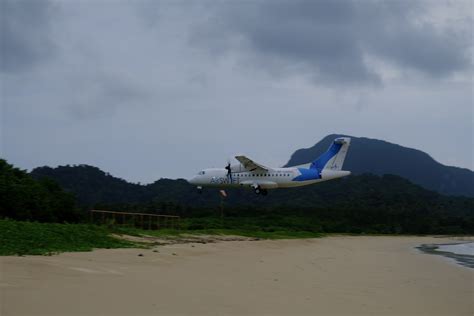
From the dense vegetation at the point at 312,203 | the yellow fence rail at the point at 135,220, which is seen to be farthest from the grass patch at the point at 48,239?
the dense vegetation at the point at 312,203

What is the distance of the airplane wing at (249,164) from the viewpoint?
52.6 meters

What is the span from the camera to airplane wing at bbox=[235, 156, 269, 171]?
2071 inches

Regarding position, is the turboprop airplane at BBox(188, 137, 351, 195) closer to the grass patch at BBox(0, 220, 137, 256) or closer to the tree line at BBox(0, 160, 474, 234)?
the tree line at BBox(0, 160, 474, 234)

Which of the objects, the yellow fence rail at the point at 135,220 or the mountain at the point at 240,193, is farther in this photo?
the mountain at the point at 240,193

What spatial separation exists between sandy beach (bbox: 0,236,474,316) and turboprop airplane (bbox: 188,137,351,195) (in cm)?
3659

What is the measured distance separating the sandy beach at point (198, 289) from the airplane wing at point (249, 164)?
1418 inches

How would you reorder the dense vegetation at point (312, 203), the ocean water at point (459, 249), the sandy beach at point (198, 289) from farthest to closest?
the dense vegetation at point (312, 203), the ocean water at point (459, 249), the sandy beach at point (198, 289)

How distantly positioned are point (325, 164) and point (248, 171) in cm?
696

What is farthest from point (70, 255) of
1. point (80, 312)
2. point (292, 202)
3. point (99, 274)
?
point (292, 202)

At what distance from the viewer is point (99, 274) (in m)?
10.8

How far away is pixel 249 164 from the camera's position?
53250 millimetres

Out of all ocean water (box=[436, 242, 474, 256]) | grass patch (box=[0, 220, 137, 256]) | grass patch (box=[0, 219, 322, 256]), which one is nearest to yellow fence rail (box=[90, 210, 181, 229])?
grass patch (box=[0, 219, 322, 256])

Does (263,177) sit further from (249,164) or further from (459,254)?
(459,254)

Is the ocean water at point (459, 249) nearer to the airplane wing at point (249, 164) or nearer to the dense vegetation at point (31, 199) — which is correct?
the airplane wing at point (249, 164)
